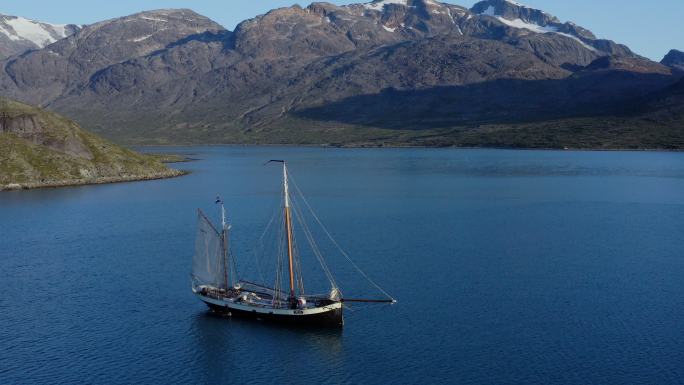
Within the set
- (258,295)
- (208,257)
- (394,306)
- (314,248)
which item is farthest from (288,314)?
(314,248)

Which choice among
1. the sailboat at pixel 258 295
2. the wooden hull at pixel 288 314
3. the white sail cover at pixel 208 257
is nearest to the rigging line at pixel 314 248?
the sailboat at pixel 258 295

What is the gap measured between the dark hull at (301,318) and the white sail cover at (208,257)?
15.5 ft

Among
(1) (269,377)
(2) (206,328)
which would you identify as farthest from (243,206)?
(1) (269,377)

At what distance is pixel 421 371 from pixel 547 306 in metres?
21.8

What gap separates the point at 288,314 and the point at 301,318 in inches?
51.4

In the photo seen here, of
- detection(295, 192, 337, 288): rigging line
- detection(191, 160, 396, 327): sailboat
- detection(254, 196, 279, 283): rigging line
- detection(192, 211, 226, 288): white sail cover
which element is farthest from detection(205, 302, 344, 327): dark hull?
detection(254, 196, 279, 283): rigging line

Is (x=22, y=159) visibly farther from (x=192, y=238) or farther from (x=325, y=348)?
(x=325, y=348)

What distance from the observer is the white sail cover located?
252 feet

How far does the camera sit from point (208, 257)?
253 feet

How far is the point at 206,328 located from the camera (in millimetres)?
70375

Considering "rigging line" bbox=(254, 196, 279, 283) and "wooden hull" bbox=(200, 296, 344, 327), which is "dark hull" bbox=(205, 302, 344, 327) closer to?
"wooden hull" bbox=(200, 296, 344, 327)

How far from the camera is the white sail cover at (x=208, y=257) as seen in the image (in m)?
76.9

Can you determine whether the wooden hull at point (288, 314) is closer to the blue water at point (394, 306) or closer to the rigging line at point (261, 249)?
the blue water at point (394, 306)

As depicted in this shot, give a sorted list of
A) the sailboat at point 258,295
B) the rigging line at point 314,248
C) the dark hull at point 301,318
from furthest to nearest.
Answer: the rigging line at point 314,248, the sailboat at point 258,295, the dark hull at point 301,318
